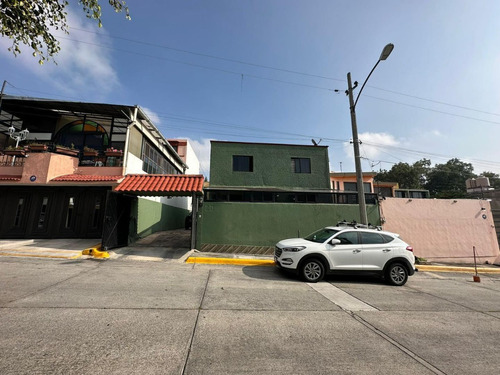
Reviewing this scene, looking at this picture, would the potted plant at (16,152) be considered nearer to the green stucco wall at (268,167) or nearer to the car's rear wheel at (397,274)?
the green stucco wall at (268,167)

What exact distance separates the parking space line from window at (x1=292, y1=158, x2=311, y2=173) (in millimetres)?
10305

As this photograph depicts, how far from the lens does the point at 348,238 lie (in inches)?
302

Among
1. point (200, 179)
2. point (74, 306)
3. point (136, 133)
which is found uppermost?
point (136, 133)

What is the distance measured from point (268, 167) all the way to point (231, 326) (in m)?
12.9

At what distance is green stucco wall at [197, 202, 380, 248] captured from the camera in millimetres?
11609

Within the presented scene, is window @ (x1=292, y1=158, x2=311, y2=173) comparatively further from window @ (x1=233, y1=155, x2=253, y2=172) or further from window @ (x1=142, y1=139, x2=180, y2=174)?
window @ (x1=142, y1=139, x2=180, y2=174)

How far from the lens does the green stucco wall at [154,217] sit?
13992 mm

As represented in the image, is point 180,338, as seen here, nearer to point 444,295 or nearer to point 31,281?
point 31,281

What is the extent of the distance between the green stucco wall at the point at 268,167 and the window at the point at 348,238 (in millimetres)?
8372

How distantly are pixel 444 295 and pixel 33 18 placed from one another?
1322 cm

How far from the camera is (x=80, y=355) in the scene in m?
2.83

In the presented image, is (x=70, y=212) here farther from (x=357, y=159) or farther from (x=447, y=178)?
(x=447, y=178)

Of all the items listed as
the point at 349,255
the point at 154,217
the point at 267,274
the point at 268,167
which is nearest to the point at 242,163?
the point at 268,167

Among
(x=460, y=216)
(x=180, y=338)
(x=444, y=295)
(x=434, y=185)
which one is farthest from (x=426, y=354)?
(x=434, y=185)
